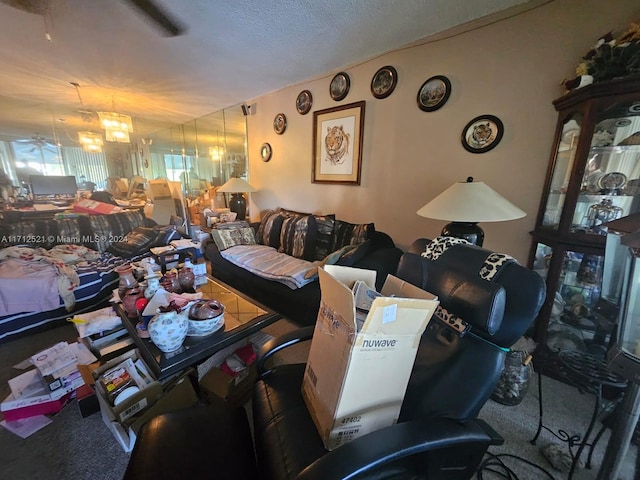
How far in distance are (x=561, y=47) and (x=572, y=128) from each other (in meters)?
0.50

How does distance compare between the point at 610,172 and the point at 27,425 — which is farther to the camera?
the point at 610,172

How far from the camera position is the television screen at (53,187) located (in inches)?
A: 126

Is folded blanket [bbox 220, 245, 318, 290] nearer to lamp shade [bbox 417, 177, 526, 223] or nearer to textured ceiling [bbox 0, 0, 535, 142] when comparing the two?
lamp shade [bbox 417, 177, 526, 223]

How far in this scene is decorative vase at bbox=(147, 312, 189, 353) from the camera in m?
1.11

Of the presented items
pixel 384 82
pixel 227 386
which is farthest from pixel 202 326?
pixel 384 82

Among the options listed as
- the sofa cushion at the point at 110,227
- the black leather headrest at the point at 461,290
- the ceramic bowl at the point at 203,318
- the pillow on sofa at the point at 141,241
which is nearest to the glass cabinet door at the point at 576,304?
the black leather headrest at the point at 461,290

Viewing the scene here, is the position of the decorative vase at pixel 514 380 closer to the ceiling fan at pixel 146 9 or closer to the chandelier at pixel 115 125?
the ceiling fan at pixel 146 9

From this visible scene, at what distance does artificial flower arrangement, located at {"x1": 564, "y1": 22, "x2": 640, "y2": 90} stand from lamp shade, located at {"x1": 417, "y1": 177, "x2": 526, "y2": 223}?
724 mm

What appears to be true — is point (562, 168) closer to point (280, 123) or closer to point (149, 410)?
point (149, 410)

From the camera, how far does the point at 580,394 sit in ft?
4.92

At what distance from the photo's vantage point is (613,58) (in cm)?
119

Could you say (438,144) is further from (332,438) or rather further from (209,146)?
(209,146)

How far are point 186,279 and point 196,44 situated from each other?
1.98 meters

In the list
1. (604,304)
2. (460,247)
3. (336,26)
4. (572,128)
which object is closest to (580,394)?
(604,304)
